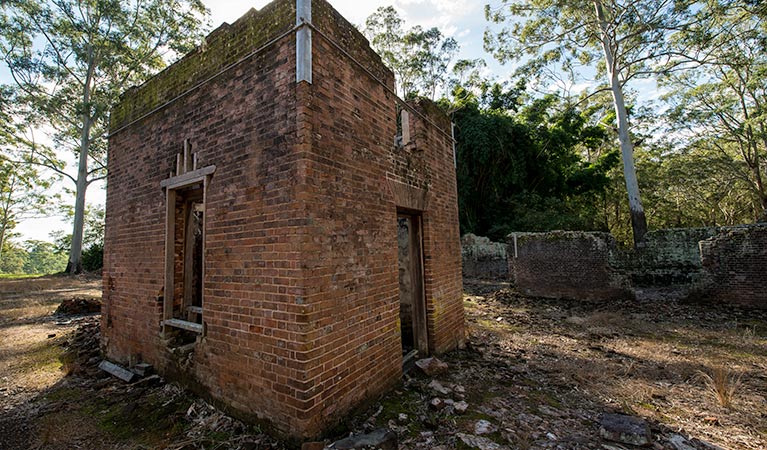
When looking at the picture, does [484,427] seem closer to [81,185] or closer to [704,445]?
[704,445]

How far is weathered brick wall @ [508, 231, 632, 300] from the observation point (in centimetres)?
1055

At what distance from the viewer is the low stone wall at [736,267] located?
8.79 m

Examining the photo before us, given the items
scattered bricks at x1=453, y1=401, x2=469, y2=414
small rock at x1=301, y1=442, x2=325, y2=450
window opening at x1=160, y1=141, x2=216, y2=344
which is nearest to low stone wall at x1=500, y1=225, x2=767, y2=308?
scattered bricks at x1=453, y1=401, x2=469, y2=414

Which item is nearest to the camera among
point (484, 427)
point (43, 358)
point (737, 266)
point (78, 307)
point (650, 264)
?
point (484, 427)

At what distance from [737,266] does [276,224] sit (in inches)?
506

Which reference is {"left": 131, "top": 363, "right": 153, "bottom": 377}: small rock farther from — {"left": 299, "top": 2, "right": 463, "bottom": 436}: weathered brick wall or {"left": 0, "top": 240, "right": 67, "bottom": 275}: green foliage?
{"left": 0, "top": 240, "right": 67, "bottom": 275}: green foliage

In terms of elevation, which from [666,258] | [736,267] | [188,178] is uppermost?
[188,178]

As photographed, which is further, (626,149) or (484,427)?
(626,149)

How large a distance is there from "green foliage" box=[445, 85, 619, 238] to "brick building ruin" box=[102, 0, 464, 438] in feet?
50.9

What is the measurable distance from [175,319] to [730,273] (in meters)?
13.8

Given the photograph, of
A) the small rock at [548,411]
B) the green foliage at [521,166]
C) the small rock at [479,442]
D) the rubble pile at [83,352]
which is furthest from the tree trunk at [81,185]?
the small rock at [548,411]

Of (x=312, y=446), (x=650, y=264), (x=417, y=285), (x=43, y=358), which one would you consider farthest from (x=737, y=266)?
(x=43, y=358)

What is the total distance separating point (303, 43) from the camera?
302 cm

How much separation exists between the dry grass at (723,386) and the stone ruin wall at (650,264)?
6499 millimetres
